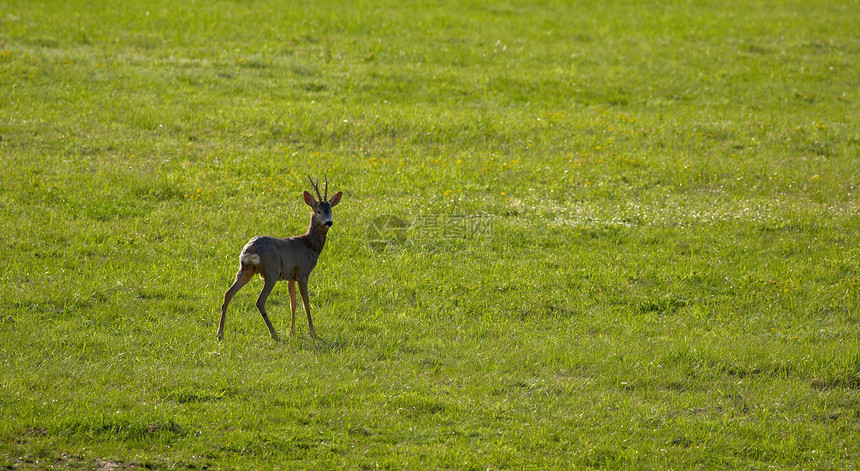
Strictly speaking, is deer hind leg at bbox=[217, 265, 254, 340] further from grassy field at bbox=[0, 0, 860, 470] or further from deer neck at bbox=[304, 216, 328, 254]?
deer neck at bbox=[304, 216, 328, 254]

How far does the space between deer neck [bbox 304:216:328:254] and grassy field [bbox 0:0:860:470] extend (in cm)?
96

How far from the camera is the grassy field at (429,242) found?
9133mm

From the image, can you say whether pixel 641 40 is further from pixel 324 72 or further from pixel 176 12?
pixel 176 12

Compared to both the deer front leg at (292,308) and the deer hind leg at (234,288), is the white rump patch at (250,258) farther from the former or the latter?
the deer front leg at (292,308)

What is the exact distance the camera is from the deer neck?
12.4 metres

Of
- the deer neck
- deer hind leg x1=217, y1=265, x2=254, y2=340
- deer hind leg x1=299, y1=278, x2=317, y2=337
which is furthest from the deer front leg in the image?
deer hind leg x1=217, y1=265, x2=254, y2=340

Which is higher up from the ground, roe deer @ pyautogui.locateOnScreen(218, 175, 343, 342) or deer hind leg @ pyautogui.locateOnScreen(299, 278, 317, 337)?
roe deer @ pyautogui.locateOnScreen(218, 175, 343, 342)

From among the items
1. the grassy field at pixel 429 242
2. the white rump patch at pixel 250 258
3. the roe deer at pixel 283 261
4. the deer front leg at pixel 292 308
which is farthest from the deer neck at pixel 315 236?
the white rump patch at pixel 250 258

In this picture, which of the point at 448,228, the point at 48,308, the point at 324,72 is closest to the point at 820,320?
the point at 448,228

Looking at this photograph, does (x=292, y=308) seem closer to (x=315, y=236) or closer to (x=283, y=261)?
(x=283, y=261)

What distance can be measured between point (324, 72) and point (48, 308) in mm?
15031

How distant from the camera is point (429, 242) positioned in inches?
609

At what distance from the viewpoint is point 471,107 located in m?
23.4

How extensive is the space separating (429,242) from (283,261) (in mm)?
4306
